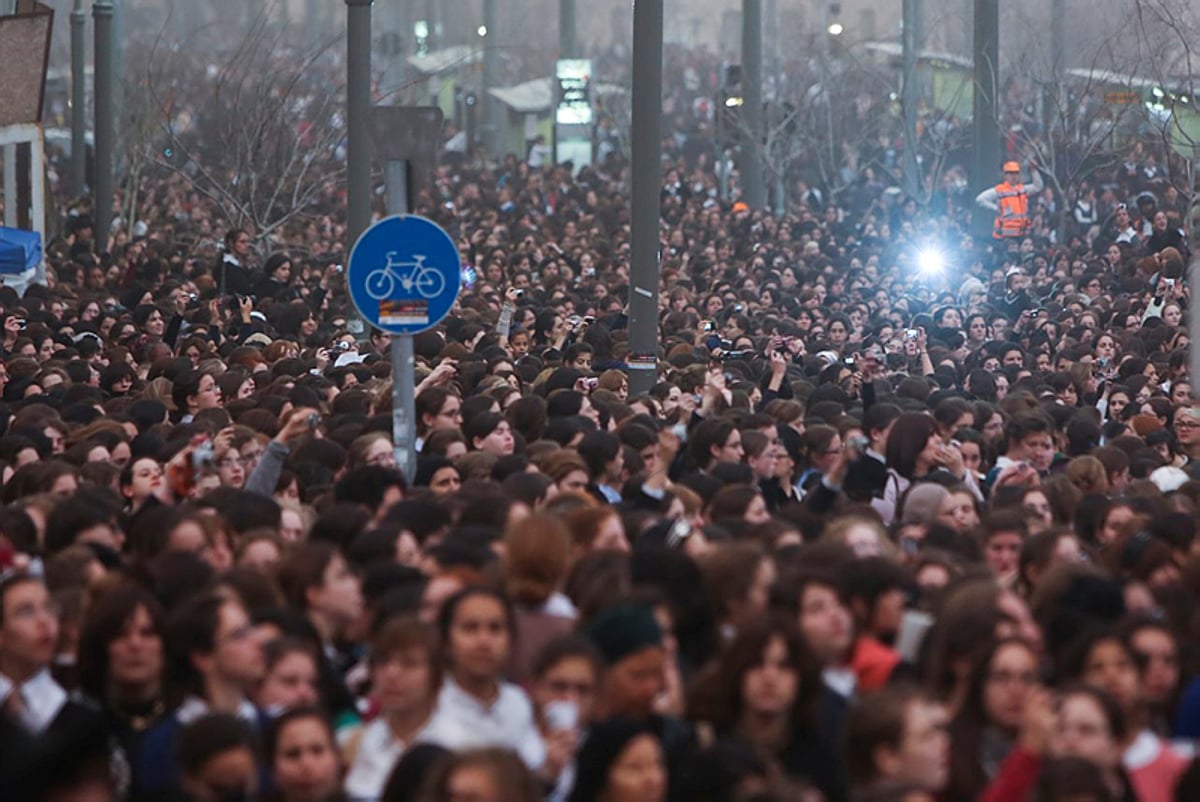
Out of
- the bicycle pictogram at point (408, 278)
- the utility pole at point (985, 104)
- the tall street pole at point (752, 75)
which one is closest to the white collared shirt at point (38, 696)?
the bicycle pictogram at point (408, 278)

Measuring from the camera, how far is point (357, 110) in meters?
21.3

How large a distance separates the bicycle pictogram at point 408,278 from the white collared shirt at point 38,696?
457 centimetres

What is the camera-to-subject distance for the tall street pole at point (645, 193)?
17.0 meters

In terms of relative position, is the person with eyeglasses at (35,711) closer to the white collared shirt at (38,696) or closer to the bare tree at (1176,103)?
the white collared shirt at (38,696)

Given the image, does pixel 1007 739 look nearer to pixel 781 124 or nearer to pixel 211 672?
pixel 211 672

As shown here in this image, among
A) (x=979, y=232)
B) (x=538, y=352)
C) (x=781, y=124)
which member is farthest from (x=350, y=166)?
(x=781, y=124)

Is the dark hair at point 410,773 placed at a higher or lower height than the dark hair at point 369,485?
lower

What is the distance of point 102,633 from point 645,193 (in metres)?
9.55

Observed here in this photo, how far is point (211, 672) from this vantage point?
7664mm

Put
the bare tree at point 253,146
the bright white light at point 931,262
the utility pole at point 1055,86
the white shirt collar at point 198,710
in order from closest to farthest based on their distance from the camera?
1. the white shirt collar at point 198,710
2. the bare tree at point 253,146
3. the bright white light at point 931,262
4. the utility pole at point 1055,86

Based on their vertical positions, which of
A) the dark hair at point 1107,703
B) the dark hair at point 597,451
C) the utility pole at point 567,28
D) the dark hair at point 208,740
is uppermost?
the utility pole at point 567,28

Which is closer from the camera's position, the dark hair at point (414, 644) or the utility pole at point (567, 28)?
the dark hair at point (414, 644)

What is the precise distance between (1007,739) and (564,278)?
889 inches

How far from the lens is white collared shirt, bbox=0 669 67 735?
761 cm
